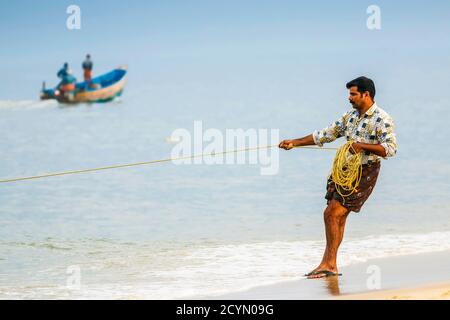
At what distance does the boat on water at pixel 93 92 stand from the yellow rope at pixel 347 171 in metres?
22.2

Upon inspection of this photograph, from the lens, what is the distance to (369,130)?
5895 millimetres

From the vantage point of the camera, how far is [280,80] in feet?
Answer: 108

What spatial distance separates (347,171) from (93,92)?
73.3ft

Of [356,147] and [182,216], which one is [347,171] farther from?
[182,216]

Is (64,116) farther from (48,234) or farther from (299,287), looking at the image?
(299,287)

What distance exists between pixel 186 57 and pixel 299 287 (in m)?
39.1

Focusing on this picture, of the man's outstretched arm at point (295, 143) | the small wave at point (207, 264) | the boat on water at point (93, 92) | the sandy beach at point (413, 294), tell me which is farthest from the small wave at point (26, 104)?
the sandy beach at point (413, 294)

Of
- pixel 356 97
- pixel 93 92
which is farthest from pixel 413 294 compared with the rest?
pixel 93 92

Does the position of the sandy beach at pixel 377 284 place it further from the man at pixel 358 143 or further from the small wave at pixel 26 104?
the small wave at pixel 26 104

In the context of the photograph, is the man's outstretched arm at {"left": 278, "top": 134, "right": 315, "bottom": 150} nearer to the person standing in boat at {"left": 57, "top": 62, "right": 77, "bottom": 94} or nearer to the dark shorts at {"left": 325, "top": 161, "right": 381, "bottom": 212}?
the dark shorts at {"left": 325, "top": 161, "right": 381, "bottom": 212}

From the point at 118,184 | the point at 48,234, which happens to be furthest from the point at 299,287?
the point at 118,184

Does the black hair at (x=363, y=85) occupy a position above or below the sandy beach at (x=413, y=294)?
above

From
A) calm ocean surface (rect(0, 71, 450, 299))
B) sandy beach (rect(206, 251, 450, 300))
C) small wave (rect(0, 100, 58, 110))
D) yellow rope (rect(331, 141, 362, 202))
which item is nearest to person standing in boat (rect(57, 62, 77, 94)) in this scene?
small wave (rect(0, 100, 58, 110))

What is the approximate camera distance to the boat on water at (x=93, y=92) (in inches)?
1095
